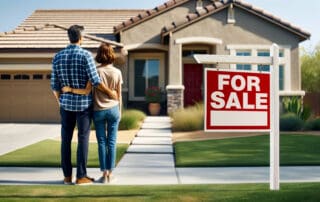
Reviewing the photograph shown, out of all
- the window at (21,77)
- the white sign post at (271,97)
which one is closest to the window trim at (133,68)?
the window at (21,77)

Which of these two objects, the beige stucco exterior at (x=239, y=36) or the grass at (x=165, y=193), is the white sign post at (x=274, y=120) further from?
the beige stucco exterior at (x=239, y=36)

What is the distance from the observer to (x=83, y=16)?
23.6 meters

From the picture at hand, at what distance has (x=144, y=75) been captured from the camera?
2016 cm

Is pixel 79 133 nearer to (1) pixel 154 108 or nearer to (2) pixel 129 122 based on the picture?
(2) pixel 129 122

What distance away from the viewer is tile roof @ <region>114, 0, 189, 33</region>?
19000 mm

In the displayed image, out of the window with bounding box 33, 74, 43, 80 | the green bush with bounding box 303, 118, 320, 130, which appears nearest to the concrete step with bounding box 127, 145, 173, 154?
the green bush with bounding box 303, 118, 320, 130

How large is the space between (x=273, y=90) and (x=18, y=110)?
15.3 metres

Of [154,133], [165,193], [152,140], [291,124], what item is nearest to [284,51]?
[291,124]

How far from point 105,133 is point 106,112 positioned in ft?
1.23

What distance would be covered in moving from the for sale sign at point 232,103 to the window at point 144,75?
1544cm

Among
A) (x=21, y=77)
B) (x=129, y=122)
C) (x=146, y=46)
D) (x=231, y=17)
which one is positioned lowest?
(x=129, y=122)

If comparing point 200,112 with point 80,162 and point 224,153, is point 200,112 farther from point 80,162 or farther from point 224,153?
point 80,162

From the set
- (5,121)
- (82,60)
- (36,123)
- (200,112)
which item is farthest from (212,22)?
(82,60)

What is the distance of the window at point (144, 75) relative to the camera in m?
20.1
